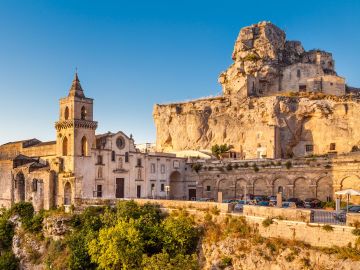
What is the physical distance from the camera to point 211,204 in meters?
32.2

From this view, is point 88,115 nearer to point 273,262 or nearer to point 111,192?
point 111,192

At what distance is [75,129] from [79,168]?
4.12m

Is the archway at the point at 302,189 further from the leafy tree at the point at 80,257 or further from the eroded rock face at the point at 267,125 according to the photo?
the leafy tree at the point at 80,257

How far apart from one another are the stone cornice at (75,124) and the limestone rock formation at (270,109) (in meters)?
23.2

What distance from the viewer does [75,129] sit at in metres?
46.0

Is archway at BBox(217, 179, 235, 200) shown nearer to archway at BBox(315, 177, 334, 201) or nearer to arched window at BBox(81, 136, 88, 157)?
archway at BBox(315, 177, 334, 201)

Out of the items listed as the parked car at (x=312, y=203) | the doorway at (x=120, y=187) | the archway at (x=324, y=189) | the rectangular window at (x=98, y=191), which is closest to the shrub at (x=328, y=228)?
the parked car at (x=312, y=203)

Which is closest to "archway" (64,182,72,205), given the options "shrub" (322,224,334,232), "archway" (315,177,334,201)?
"archway" (315,177,334,201)

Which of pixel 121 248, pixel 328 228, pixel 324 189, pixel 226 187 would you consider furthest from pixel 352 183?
pixel 121 248

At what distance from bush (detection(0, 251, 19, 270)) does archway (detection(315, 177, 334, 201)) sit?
102 ft

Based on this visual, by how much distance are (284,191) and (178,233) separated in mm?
21081

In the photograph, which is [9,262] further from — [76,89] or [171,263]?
[171,263]

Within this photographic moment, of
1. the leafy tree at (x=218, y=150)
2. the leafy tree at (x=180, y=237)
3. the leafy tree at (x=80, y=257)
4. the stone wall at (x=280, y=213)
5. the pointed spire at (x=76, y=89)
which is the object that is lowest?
the leafy tree at (x=80, y=257)

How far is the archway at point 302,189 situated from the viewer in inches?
1815
